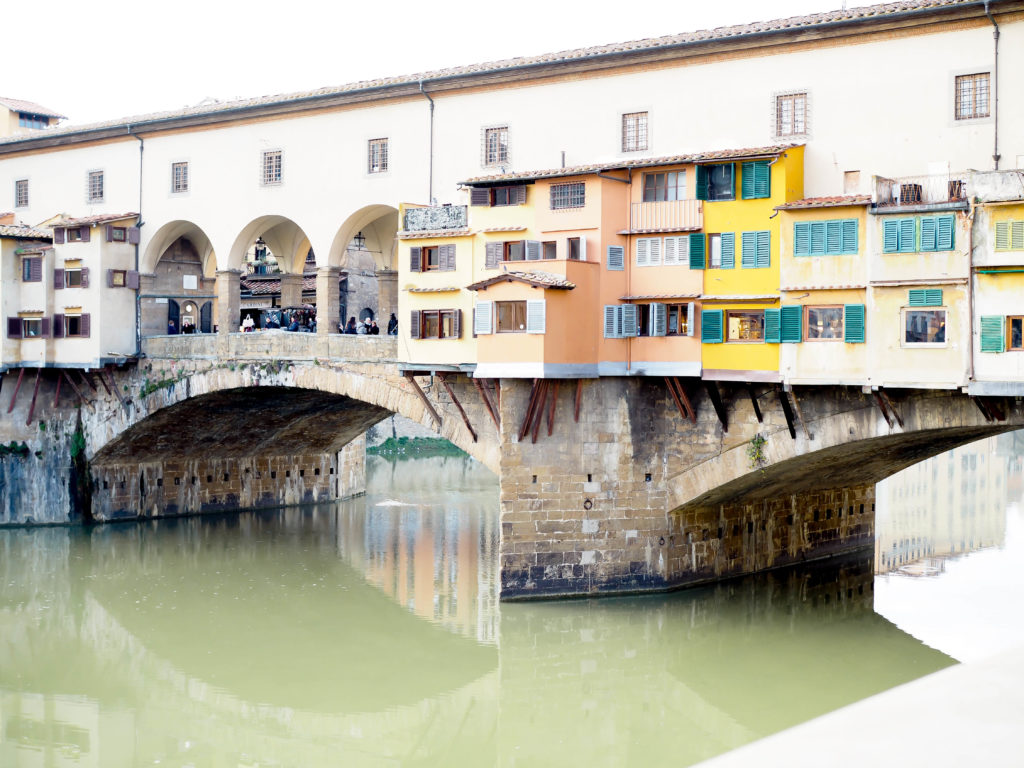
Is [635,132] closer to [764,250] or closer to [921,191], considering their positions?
[764,250]

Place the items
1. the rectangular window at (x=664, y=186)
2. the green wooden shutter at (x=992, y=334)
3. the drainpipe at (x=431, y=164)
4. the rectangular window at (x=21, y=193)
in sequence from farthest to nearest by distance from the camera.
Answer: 1. the rectangular window at (x=21, y=193)
2. the drainpipe at (x=431, y=164)
3. the rectangular window at (x=664, y=186)
4. the green wooden shutter at (x=992, y=334)

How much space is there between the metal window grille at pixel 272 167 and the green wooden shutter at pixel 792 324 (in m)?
12.7

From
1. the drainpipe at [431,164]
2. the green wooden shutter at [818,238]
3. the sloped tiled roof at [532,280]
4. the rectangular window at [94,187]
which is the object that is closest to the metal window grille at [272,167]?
the drainpipe at [431,164]

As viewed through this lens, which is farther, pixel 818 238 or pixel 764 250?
pixel 764 250

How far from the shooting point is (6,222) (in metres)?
32.1

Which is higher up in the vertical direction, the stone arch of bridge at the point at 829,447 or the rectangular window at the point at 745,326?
the rectangular window at the point at 745,326

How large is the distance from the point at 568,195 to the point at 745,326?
12.9ft

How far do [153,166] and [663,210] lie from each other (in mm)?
14377

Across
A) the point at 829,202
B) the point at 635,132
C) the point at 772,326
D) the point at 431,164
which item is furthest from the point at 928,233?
the point at 431,164

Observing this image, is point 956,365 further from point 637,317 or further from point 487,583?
point 487,583

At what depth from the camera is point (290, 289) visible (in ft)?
97.8

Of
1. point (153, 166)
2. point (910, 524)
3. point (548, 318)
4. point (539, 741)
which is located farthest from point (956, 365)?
point (153, 166)

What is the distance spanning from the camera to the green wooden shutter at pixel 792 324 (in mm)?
19188

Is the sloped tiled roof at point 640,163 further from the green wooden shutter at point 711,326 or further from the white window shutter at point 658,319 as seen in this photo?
the green wooden shutter at point 711,326
